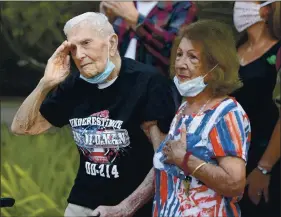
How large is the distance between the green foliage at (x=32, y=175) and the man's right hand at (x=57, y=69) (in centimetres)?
90

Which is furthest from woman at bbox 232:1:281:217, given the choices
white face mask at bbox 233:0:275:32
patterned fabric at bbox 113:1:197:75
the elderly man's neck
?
the elderly man's neck

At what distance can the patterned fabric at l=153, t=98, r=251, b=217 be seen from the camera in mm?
3137

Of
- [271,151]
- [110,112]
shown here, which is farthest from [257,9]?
[110,112]

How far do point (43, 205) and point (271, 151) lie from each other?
1.40 meters

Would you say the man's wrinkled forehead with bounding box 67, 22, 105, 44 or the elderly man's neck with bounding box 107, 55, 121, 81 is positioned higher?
the man's wrinkled forehead with bounding box 67, 22, 105, 44

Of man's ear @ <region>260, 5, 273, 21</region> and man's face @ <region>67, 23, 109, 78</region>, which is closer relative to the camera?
man's face @ <region>67, 23, 109, 78</region>

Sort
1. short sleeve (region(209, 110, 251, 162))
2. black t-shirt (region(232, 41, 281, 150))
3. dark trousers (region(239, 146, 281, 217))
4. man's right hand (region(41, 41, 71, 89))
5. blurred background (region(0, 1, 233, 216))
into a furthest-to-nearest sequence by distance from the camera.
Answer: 1. blurred background (region(0, 1, 233, 216))
2. dark trousers (region(239, 146, 281, 217))
3. black t-shirt (region(232, 41, 281, 150))
4. man's right hand (region(41, 41, 71, 89))
5. short sleeve (region(209, 110, 251, 162))

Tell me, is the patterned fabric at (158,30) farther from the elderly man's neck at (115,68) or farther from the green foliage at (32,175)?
the green foliage at (32,175)

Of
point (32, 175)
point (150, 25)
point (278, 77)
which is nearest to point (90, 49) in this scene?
point (150, 25)

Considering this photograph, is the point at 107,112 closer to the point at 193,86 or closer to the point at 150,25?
the point at 193,86

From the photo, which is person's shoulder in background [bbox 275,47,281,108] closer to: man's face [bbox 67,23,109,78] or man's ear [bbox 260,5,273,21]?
man's ear [bbox 260,5,273,21]

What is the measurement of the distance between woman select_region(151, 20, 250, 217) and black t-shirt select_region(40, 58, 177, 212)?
0.90 ft

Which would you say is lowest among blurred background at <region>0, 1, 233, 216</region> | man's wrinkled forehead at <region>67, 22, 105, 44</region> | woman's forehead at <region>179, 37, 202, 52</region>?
blurred background at <region>0, 1, 233, 216</region>

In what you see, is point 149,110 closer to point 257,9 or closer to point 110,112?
point 110,112
